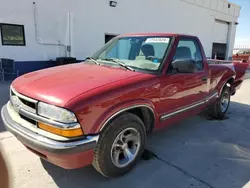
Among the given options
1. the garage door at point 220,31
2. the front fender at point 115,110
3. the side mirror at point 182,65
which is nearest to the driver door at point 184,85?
the side mirror at point 182,65

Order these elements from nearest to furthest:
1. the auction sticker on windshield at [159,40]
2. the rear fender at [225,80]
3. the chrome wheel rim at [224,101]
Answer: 1. the auction sticker on windshield at [159,40]
2. the rear fender at [225,80]
3. the chrome wheel rim at [224,101]

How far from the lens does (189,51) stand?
380cm

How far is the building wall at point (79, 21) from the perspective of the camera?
Result: 8000mm

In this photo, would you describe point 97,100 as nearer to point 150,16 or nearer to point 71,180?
point 71,180

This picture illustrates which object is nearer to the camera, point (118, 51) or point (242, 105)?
point (118, 51)

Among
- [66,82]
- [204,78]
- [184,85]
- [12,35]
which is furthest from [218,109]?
[12,35]

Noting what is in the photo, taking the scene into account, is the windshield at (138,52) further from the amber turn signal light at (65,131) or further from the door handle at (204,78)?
the amber turn signal light at (65,131)

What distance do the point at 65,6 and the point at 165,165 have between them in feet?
25.6

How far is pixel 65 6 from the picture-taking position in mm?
8789

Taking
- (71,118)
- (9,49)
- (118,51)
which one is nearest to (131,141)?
(71,118)

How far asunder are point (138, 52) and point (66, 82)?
4.46ft

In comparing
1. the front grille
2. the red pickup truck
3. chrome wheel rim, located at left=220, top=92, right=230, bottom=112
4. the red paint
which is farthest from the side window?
the front grille

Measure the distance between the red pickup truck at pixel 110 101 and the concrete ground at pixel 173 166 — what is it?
29cm

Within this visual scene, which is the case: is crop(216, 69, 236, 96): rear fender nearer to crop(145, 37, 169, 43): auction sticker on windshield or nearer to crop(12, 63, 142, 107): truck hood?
crop(145, 37, 169, 43): auction sticker on windshield
